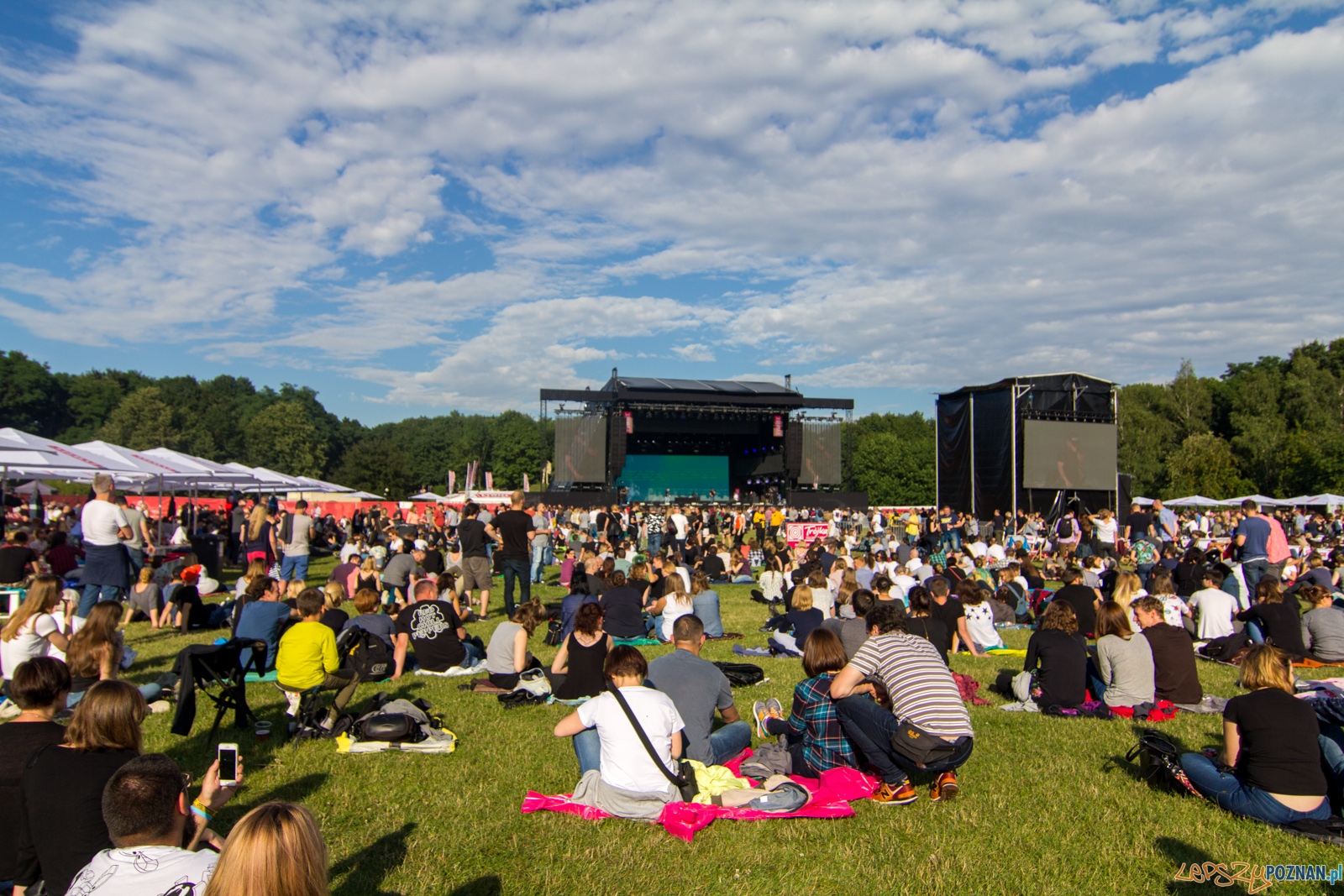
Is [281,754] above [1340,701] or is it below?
below

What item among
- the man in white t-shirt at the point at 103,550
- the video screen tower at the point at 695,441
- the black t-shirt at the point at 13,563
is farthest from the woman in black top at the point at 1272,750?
the video screen tower at the point at 695,441

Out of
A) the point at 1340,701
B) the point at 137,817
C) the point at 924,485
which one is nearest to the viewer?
the point at 137,817

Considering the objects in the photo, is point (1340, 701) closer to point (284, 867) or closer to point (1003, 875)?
point (1003, 875)

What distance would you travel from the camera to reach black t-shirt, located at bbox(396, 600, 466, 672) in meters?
7.39

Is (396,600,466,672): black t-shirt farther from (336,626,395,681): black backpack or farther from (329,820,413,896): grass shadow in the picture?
(329,820,413,896): grass shadow

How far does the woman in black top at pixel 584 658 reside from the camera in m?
5.70

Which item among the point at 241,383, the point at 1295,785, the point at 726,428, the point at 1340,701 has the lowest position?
the point at 1295,785

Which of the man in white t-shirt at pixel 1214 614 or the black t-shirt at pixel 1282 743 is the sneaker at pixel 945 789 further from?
the man in white t-shirt at pixel 1214 614

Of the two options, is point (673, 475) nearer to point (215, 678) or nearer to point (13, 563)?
point (13, 563)

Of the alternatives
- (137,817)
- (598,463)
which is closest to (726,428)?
(598,463)

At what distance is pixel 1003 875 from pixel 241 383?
116m

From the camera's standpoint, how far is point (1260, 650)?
3.92m

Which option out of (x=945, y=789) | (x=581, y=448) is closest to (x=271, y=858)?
(x=945, y=789)

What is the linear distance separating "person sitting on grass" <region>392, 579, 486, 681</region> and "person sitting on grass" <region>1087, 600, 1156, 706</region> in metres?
5.39
